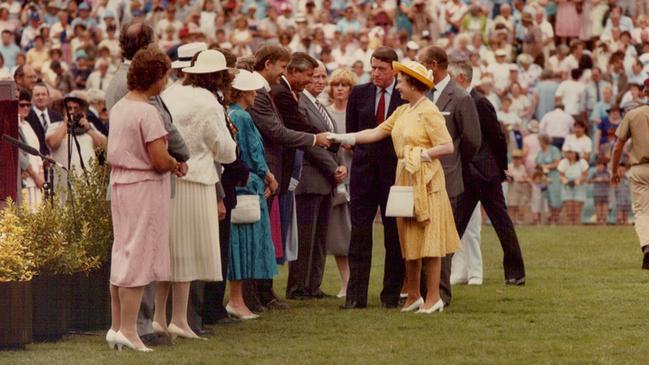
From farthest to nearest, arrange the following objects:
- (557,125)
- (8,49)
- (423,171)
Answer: (8,49) → (557,125) → (423,171)

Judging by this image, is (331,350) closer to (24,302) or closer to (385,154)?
(24,302)

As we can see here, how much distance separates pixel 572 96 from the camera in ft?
98.6

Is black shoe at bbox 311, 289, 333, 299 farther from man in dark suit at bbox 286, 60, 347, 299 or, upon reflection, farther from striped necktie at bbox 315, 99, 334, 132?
striped necktie at bbox 315, 99, 334, 132

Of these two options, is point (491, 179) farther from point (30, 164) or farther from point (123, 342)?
point (123, 342)

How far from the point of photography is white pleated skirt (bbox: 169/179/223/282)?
1165cm

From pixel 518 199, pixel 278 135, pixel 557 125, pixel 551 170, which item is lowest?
pixel 518 199

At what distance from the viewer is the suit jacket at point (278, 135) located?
46.4 feet

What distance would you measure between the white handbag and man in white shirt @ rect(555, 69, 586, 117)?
17.0 metres

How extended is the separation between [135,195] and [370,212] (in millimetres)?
3719

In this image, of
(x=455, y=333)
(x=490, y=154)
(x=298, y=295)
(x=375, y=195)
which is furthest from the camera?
(x=490, y=154)

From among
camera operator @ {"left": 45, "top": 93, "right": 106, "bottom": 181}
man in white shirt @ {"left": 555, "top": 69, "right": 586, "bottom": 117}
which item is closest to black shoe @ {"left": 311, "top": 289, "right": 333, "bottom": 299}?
camera operator @ {"left": 45, "top": 93, "right": 106, "bottom": 181}

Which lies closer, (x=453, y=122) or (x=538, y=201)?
(x=453, y=122)

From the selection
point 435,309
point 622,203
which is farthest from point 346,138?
point 622,203

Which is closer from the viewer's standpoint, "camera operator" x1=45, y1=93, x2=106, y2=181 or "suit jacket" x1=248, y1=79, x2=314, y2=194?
"suit jacket" x1=248, y1=79, x2=314, y2=194
